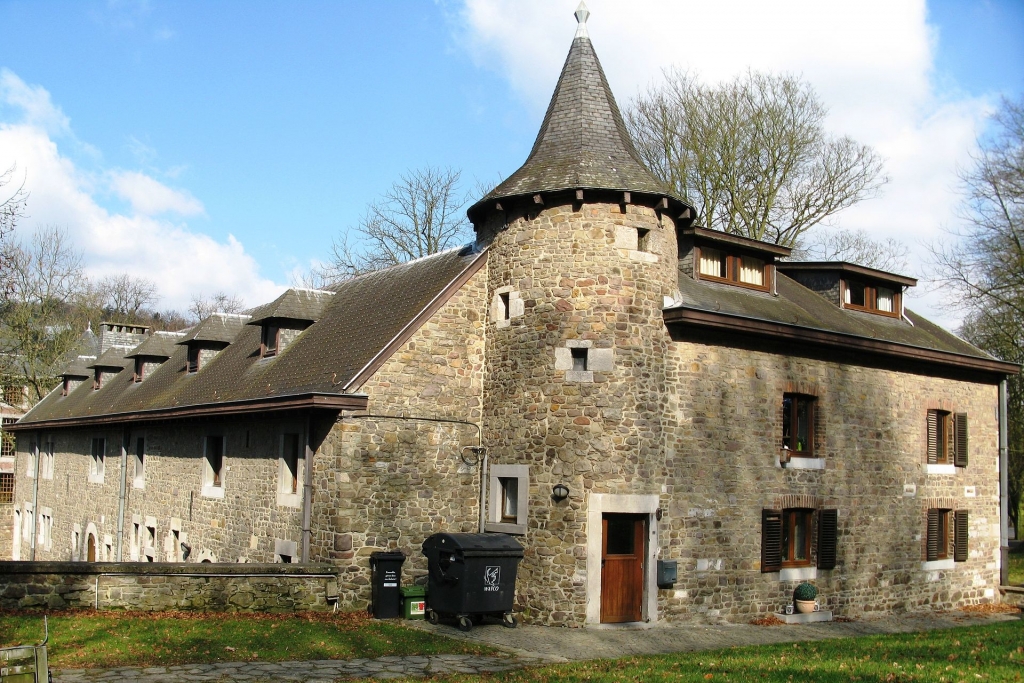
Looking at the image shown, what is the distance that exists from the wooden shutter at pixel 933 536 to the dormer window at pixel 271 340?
13.9 m

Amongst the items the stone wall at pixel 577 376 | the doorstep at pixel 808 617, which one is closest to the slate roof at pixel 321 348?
the stone wall at pixel 577 376

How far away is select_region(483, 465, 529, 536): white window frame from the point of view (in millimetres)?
15004

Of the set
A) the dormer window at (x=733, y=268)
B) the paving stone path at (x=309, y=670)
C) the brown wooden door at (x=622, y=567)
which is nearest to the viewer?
the paving stone path at (x=309, y=670)

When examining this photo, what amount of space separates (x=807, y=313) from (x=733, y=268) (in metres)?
1.75

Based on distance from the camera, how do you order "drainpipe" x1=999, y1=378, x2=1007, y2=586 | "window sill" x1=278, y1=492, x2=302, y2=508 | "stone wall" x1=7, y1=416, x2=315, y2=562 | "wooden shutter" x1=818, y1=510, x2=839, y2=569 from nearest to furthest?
"window sill" x1=278, y1=492, x2=302, y2=508 → "wooden shutter" x1=818, y1=510, x2=839, y2=569 → "stone wall" x1=7, y1=416, x2=315, y2=562 → "drainpipe" x1=999, y1=378, x2=1007, y2=586

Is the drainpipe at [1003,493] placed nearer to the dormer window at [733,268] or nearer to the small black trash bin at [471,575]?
the dormer window at [733,268]

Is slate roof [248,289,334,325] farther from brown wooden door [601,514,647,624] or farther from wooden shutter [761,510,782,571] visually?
wooden shutter [761,510,782,571]

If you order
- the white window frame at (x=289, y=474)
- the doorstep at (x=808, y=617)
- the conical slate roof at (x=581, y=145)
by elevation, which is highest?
the conical slate roof at (x=581, y=145)

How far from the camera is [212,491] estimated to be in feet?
62.9

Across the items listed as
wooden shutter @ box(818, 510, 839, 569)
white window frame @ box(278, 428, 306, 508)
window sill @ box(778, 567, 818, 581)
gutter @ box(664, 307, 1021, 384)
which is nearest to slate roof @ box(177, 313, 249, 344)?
white window frame @ box(278, 428, 306, 508)

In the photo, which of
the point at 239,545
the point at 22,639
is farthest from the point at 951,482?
the point at 22,639

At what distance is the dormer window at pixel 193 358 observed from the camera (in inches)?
913

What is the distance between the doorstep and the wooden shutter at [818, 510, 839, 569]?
82 centimetres

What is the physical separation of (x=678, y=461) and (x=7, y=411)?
38286 millimetres
